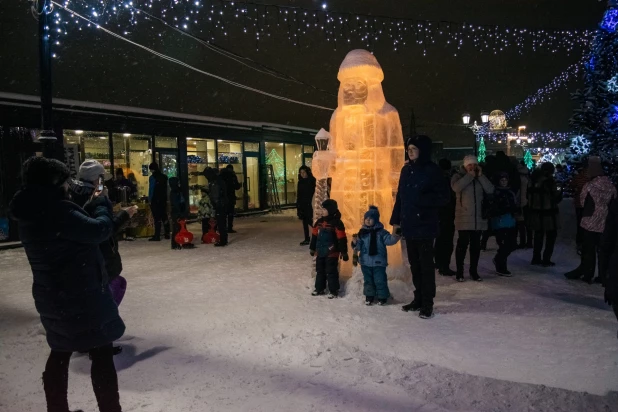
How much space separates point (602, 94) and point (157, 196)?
11209 mm

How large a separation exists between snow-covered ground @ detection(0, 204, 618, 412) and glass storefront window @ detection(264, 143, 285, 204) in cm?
1549

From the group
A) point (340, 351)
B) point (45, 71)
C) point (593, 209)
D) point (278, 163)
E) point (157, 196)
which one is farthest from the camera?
point (278, 163)

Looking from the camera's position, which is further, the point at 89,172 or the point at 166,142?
the point at 166,142

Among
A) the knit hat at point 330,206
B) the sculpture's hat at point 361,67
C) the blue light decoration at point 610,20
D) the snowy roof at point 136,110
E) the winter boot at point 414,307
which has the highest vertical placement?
the blue light decoration at point 610,20

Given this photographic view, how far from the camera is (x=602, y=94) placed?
10.7m

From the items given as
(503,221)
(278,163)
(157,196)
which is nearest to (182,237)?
(157,196)

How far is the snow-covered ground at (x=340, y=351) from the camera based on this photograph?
3.23m

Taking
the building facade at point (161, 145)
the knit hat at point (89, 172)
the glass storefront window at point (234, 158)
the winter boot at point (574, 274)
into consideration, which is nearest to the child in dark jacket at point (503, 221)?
the winter boot at point (574, 274)

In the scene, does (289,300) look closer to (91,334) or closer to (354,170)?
(354,170)

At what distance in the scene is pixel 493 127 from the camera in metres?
24.0

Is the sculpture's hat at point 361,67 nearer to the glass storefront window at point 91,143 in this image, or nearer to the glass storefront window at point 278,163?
the glass storefront window at point 91,143

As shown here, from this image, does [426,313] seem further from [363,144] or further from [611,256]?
[363,144]

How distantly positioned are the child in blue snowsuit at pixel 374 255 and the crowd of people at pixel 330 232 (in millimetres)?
12

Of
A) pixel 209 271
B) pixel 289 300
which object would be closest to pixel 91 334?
pixel 289 300
